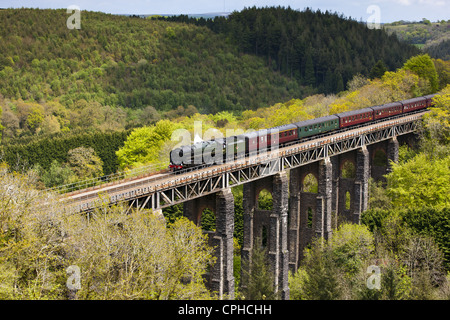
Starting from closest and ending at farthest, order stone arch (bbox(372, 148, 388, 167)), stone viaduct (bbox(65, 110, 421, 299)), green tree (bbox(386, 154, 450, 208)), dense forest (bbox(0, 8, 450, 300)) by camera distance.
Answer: dense forest (bbox(0, 8, 450, 300)), stone viaduct (bbox(65, 110, 421, 299)), green tree (bbox(386, 154, 450, 208)), stone arch (bbox(372, 148, 388, 167))

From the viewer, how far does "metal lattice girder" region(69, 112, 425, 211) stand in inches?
1683

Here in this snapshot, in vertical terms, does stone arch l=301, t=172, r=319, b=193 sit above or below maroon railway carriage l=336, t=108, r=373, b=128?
below

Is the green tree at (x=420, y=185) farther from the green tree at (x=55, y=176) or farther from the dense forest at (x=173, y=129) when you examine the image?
the green tree at (x=55, y=176)

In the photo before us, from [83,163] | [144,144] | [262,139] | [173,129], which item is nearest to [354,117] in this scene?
[262,139]

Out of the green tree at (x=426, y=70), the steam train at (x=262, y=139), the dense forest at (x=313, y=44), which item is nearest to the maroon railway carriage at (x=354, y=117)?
the steam train at (x=262, y=139)

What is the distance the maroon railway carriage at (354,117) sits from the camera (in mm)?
73000

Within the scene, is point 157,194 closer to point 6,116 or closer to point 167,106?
point 6,116

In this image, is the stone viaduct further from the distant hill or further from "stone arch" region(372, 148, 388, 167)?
the distant hill

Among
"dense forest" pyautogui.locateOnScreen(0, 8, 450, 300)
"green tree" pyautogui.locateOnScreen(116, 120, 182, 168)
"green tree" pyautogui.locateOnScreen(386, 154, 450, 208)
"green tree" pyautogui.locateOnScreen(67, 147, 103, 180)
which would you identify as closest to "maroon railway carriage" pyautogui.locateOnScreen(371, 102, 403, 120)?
"dense forest" pyautogui.locateOnScreen(0, 8, 450, 300)

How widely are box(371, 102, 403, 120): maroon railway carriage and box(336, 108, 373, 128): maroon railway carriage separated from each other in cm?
145

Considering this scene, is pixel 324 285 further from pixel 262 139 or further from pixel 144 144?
pixel 144 144
